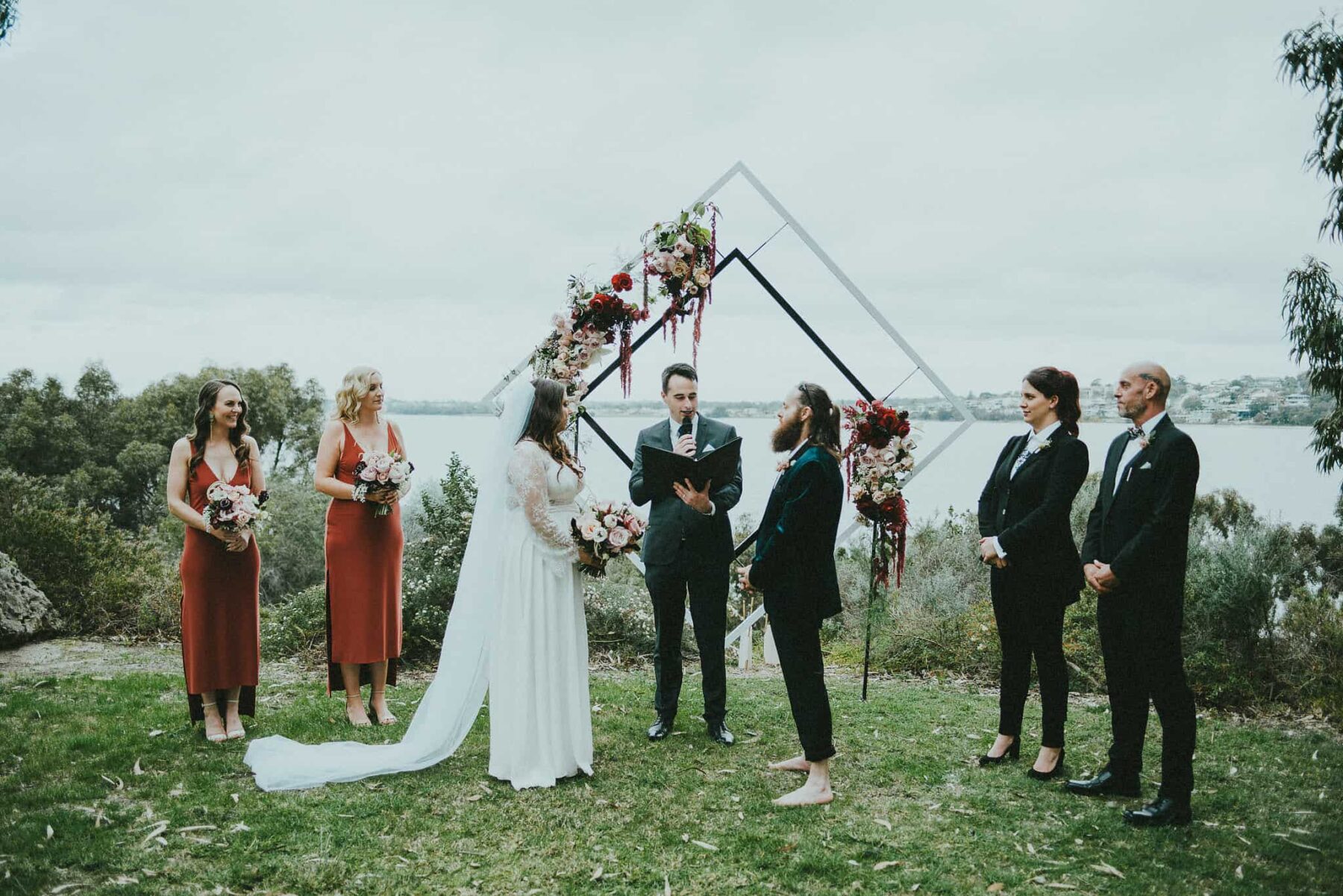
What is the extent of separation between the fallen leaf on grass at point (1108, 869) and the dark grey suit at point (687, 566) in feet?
7.83

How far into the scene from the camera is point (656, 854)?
13.1ft

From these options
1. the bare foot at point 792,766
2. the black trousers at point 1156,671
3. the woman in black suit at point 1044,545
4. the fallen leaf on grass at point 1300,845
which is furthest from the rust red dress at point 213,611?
the fallen leaf on grass at point 1300,845

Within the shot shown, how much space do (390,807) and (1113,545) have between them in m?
3.92

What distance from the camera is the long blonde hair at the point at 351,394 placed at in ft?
19.3

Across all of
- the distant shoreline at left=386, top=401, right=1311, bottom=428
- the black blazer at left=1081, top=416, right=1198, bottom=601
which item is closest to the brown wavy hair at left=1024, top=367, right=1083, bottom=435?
the black blazer at left=1081, top=416, right=1198, bottom=601

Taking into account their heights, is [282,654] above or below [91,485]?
below

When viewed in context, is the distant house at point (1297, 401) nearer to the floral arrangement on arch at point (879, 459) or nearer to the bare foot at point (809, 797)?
the floral arrangement on arch at point (879, 459)

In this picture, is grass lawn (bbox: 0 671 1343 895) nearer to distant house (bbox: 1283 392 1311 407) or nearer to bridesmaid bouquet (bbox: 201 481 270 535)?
bridesmaid bouquet (bbox: 201 481 270 535)

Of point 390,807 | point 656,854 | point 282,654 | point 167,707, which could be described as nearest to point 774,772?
point 656,854

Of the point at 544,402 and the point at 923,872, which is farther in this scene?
the point at 544,402

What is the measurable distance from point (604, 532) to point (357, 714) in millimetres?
2440

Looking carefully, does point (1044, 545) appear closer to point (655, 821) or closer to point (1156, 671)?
point (1156, 671)

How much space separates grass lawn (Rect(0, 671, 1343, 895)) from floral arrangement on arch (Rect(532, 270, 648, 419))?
250cm

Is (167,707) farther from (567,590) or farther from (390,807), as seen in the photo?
(567,590)
